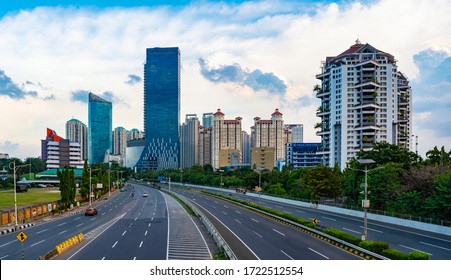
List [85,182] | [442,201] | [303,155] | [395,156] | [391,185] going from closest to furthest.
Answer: [442,201], [391,185], [395,156], [85,182], [303,155]

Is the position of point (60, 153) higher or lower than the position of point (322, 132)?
lower

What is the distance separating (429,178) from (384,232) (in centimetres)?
1168

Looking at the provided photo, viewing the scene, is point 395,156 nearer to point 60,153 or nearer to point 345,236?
point 345,236

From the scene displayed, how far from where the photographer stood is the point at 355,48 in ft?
406

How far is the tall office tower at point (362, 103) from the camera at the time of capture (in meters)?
115

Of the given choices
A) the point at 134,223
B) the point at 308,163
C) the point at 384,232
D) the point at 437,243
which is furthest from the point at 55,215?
the point at 308,163

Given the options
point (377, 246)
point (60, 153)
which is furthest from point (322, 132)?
point (60, 153)

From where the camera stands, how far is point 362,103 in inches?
4523

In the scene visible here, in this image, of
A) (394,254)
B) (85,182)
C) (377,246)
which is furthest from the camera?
(85,182)

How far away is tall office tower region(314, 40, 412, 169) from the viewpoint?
114750 millimetres

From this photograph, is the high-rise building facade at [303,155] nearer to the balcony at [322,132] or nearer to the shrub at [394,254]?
the balcony at [322,132]

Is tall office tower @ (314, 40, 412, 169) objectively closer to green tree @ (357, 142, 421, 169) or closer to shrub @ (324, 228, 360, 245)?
green tree @ (357, 142, 421, 169)

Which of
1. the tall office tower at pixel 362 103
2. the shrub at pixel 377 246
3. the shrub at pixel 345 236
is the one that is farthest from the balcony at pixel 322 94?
the shrub at pixel 377 246
